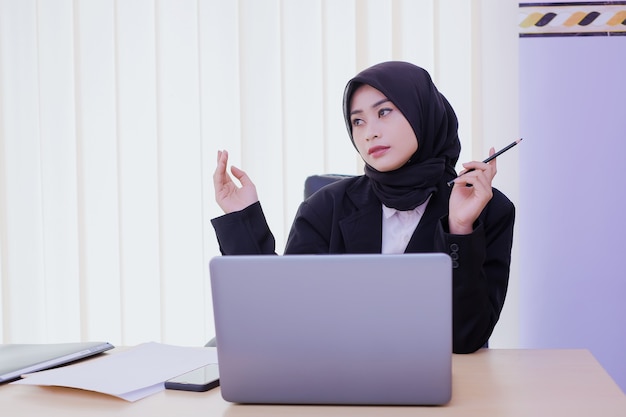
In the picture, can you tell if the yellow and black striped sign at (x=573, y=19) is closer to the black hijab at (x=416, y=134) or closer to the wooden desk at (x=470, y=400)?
the black hijab at (x=416, y=134)

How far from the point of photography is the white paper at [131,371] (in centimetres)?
82

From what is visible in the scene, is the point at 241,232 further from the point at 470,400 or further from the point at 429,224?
the point at 470,400

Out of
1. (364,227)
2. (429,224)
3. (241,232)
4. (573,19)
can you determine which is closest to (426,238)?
(429,224)

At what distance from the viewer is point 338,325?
69 centimetres

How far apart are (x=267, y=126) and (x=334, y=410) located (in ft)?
5.35

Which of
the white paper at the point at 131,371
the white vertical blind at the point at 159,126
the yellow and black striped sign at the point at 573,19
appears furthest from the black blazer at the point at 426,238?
the yellow and black striped sign at the point at 573,19

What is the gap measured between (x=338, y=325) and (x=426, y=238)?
0.66 meters

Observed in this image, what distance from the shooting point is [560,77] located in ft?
6.93

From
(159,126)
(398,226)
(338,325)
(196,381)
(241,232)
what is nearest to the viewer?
(338,325)

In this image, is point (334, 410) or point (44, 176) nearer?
point (334, 410)

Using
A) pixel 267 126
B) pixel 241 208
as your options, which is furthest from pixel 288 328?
pixel 267 126

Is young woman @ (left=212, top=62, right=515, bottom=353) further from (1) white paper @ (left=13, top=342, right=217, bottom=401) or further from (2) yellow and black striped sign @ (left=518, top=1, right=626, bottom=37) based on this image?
(2) yellow and black striped sign @ (left=518, top=1, right=626, bottom=37)

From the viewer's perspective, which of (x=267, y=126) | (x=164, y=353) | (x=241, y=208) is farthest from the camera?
(x=267, y=126)

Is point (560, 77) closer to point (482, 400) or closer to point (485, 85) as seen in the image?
point (485, 85)
